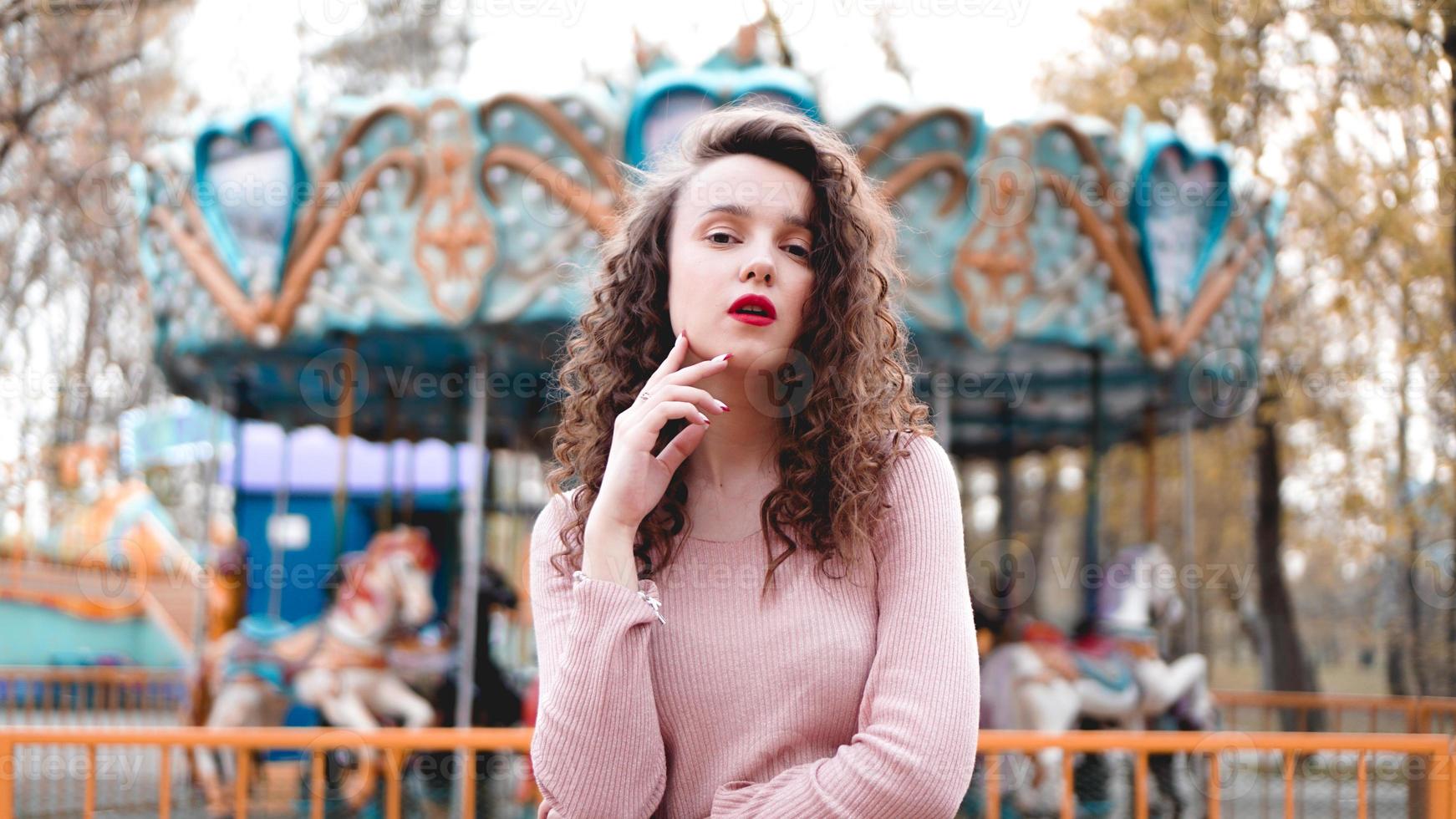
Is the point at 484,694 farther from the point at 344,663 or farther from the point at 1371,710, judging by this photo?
the point at 1371,710

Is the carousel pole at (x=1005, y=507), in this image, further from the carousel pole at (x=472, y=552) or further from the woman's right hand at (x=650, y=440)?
the woman's right hand at (x=650, y=440)

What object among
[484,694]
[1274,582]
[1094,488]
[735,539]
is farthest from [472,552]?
[1274,582]

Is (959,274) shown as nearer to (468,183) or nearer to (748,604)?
(468,183)

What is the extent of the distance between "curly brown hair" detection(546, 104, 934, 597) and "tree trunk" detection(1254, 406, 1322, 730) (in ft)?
42.0

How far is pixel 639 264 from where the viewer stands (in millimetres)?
1623

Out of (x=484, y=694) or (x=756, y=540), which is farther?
(x=484, y=694)

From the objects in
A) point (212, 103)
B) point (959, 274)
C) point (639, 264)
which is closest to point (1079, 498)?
point (959, 274)

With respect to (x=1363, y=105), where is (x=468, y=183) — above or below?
below

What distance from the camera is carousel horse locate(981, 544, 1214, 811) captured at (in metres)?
7.37

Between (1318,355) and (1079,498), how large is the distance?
15.9 feet

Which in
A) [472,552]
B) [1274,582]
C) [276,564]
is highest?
[472,552]

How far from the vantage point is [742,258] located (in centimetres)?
145

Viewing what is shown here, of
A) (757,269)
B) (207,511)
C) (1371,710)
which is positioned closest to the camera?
(757,269)

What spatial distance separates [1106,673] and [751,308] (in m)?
6.61
